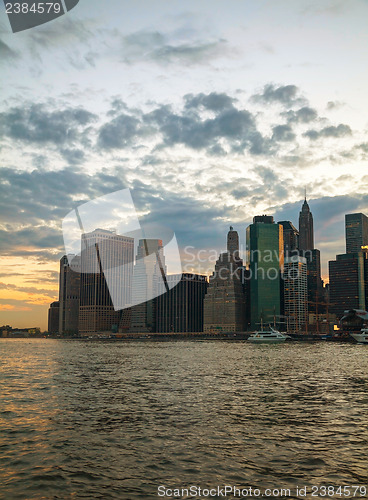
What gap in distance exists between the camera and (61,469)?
26891 millimetres

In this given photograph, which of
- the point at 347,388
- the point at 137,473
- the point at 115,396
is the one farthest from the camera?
the point at 347,388

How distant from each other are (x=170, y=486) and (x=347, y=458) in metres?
11.5

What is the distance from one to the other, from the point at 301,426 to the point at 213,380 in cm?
3480

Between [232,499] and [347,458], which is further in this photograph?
[347,458]

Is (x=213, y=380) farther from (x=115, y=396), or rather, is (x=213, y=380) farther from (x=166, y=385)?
(x=115, y=396)

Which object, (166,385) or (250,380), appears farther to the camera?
(250,380)

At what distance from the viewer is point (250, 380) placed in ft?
237

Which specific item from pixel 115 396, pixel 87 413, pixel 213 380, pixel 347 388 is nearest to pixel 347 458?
pixel 87 413

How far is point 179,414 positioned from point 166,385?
2255 cm

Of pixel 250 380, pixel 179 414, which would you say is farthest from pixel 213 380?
pixel 179 414

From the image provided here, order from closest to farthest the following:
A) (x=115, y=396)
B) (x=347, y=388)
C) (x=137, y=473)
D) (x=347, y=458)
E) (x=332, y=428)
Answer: (x=137, y=473) < (x=347, y=458) < (x=332, y=428) < (x=115, y=396) < (x=347, y=388)

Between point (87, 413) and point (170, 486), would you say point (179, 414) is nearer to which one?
point (87, 413)

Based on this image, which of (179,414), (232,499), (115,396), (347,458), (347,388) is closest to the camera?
(232,499)

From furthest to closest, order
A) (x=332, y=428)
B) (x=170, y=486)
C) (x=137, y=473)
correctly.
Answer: (x=332, y=428) → (x=137, y=473) → (x=170, y=486)
